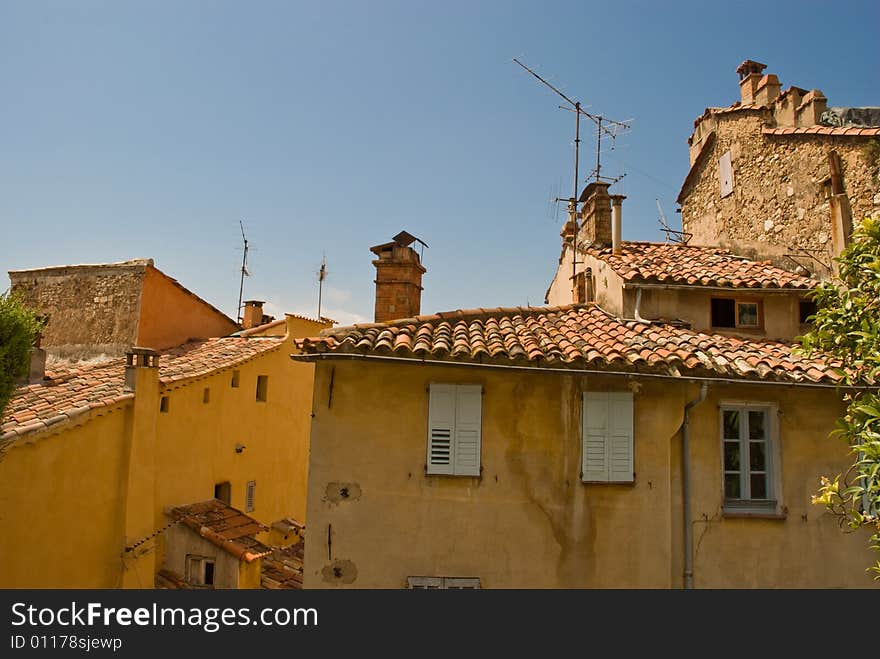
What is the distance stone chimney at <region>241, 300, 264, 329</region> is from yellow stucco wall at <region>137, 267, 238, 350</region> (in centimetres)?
259

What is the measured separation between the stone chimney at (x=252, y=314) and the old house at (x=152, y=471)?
3899 mm

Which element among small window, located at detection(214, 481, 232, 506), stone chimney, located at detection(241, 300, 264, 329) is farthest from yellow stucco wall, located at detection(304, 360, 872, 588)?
stone chimney, located at detection(241, 300, 264, 329)

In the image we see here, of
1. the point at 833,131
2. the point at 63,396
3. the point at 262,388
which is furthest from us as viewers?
the point at 262,388

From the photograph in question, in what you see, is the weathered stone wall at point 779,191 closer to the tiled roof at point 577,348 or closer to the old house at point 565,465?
the tiled roof at point 577,348

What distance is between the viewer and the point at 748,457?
28.2 ft

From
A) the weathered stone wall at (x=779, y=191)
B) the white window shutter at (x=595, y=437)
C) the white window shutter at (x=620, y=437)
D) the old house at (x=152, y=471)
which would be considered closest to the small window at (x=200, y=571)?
the old house at (x=152, y=471)

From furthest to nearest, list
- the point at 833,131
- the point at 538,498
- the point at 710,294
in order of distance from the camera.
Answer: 1. the point at 833,131
2. the point at 710,294
3. the point at 538,498

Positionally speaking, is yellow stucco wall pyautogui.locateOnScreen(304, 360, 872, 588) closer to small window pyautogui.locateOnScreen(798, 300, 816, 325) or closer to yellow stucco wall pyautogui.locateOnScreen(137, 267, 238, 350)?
small window pyautogui.locateOnScreen(798, 300, 816, 325)

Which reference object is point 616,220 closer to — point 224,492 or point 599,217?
point 599,217

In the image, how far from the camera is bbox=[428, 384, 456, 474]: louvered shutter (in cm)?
824

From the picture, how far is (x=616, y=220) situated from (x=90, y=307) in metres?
13.8

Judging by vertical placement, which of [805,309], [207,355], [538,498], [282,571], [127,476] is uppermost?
[805,309]

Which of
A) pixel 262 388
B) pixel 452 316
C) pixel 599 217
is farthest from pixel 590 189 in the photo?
pixel 262 388
